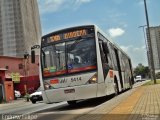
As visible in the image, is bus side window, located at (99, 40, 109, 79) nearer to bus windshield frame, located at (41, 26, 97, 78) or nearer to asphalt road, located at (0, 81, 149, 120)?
bus windshield frame, located at (41, 26, 97, 78)

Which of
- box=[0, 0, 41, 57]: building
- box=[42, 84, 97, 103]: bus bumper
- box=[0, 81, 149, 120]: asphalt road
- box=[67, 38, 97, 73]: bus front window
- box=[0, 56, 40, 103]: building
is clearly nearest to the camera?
box=[0, 81, 149, 120]: asphalt road

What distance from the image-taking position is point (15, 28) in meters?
124

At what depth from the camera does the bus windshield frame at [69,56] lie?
16.9m

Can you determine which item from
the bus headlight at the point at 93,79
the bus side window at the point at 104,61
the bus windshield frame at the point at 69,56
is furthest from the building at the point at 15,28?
the bus headlight at the point at 93,79

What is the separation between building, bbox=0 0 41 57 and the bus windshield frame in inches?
4109

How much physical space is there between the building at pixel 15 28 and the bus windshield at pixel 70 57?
10444 centimetres

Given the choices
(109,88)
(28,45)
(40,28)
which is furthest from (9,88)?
(40,28)

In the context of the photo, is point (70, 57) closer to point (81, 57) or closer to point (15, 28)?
point (81, 57)

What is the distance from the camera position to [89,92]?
16.6m

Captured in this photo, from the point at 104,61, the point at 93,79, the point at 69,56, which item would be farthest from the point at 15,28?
the point at 93,79

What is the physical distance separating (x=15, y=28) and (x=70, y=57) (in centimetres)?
10977

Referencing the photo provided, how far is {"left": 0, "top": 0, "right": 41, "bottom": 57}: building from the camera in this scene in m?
123

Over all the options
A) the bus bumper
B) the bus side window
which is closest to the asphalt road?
the bus bumper

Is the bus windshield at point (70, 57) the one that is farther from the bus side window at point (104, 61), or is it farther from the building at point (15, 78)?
the building at point (15, 78)
